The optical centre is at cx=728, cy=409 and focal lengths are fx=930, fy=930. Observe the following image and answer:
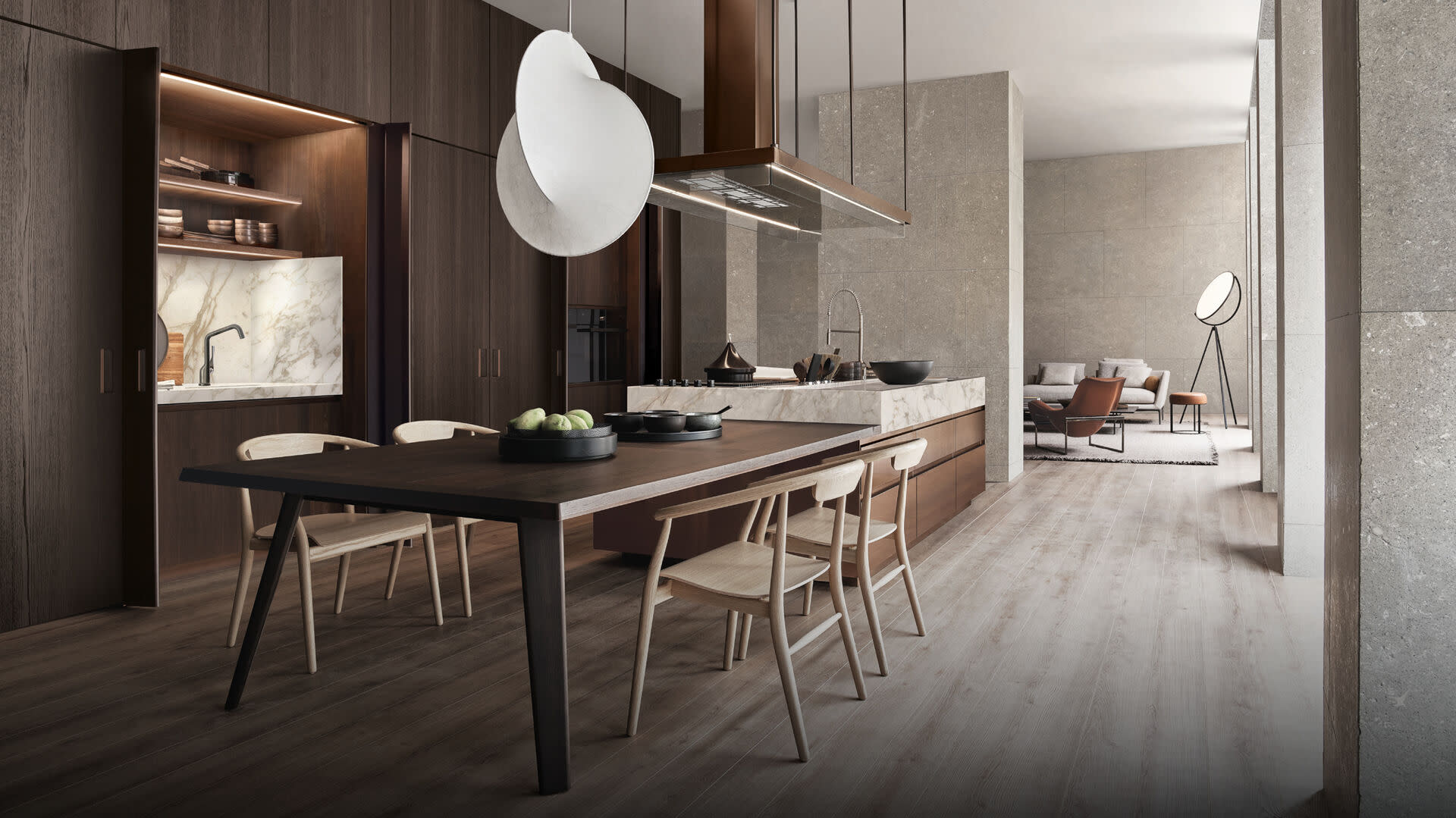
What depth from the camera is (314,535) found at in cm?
293

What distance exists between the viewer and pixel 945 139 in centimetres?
745

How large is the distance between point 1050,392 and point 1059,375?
1115 millimetres

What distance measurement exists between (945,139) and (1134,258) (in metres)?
6.04

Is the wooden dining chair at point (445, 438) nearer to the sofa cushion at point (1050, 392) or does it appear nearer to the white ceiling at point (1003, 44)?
the white ceiling at point (1003, 44)

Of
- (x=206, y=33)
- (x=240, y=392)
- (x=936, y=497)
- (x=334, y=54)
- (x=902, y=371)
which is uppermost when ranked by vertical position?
(x=334, y=54)

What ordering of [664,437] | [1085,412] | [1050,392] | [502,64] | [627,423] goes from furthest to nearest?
[1050,392] → [1085,412] → [502,64] → [627,423] → [664,437]

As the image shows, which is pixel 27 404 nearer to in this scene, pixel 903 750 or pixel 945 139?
pixel 903 750

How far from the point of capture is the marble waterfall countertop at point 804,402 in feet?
13.3

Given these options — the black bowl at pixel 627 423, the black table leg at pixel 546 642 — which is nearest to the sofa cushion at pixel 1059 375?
the black bowl at pixel 627 423

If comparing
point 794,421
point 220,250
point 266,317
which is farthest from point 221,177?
point 794,421

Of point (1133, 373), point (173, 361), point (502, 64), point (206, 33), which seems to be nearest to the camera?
point (206, 33)

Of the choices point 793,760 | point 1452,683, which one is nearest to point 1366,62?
Result: point 1452,683

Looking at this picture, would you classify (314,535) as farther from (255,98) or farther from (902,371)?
(902,371)

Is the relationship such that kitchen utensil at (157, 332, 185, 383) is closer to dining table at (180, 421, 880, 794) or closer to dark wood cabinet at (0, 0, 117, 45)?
dark wood cabinet at (0, 0, 117, 45)
